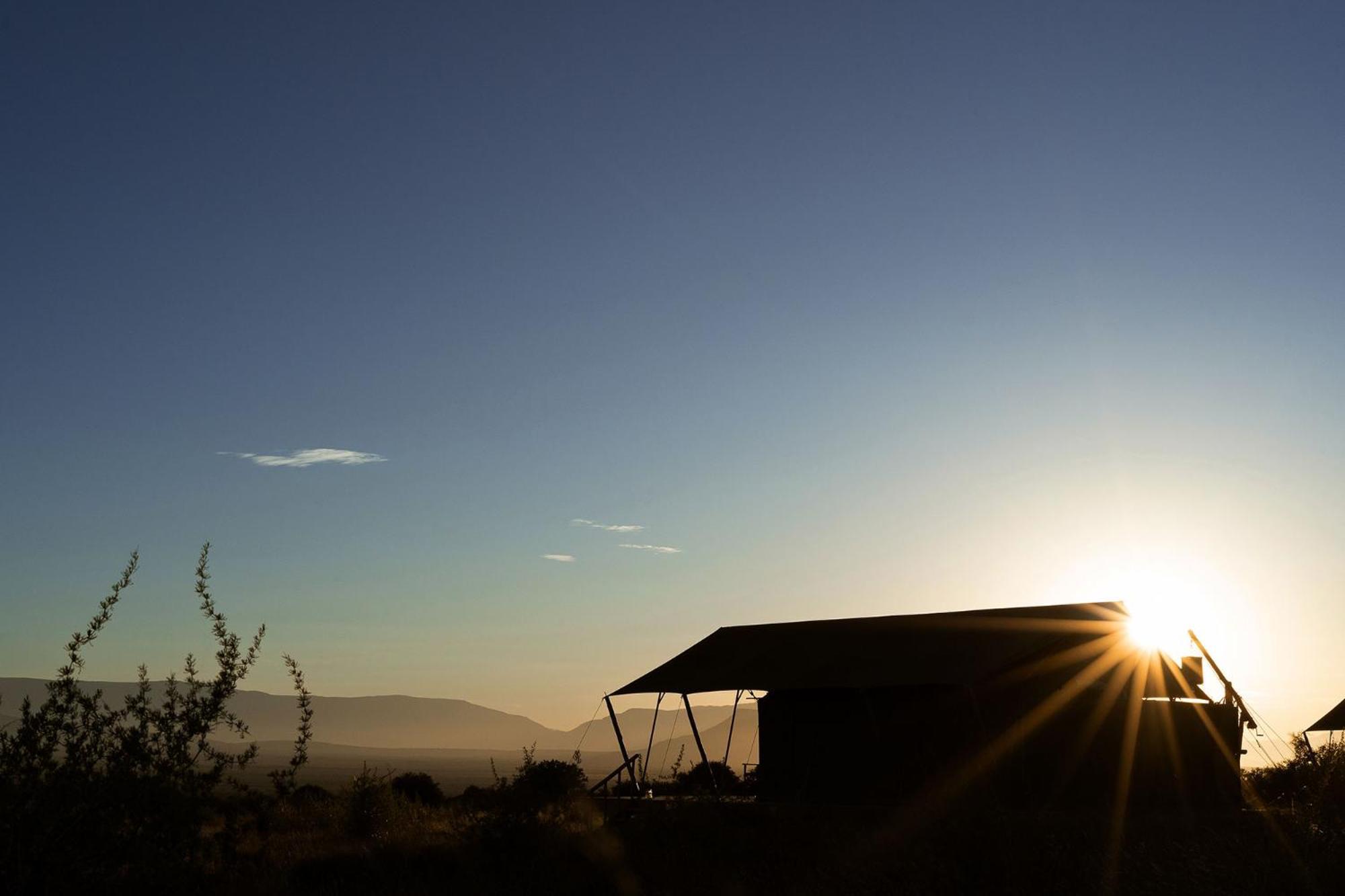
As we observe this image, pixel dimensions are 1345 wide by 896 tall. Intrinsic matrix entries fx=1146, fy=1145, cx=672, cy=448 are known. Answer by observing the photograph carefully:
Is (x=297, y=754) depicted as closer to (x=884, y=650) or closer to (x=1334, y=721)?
(x=884, y=650)

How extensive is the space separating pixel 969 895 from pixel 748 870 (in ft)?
10.9

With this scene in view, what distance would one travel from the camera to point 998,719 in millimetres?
25906

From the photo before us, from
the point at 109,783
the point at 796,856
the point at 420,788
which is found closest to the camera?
the point at 109,783

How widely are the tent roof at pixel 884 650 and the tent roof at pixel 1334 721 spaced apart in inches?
513

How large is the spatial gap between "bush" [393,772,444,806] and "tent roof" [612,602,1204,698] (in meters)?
10.8

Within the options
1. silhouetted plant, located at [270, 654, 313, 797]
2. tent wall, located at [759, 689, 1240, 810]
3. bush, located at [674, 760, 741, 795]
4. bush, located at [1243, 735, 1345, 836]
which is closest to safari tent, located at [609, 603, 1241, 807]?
tent wall, located at [759, 689, 1240, 810]

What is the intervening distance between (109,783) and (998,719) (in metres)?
21.5

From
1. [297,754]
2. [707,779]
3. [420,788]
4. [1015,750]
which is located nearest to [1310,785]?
[1015,750]

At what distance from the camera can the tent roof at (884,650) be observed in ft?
81.9

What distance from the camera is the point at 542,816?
894 inches

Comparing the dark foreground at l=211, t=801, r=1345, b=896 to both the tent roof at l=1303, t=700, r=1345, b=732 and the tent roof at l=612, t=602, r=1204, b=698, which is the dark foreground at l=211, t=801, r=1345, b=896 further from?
the tent roof at l=1303, t=700, r=1345, b=732

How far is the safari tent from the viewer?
Answer: 82.5 ft

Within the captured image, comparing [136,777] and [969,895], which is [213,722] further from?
[969,895]

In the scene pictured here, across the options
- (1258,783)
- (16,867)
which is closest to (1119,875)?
(16,867)
